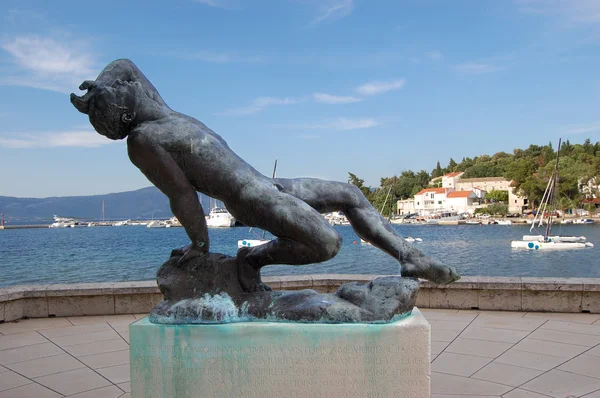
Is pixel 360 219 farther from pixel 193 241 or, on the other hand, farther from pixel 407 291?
pixel 193 241

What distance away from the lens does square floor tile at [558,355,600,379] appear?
4953 mm

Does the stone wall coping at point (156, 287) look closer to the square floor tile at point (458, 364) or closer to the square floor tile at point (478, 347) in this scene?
the square floor tile at point (478, 347)

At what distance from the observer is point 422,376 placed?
3602mm

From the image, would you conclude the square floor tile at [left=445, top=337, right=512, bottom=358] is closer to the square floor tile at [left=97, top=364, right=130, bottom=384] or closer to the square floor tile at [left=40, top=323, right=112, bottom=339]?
the square floor tile at [left=97, top=364, right=130, bottom=384]

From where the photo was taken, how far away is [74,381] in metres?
4.91

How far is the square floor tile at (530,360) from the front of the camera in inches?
204

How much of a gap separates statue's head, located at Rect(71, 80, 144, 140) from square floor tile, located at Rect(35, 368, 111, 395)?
2.28m

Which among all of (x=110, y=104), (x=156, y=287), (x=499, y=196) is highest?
(x=499, y=196)

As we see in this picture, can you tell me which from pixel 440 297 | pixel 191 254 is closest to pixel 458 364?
pixel 440 297

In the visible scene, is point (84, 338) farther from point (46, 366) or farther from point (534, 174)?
point (534, 174)

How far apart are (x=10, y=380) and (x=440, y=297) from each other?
A: 5.61 m

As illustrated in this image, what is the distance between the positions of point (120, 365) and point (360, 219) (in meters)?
2.98

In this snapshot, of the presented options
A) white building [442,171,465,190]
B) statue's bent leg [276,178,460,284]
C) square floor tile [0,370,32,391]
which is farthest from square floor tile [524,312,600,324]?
white building [442,171,465,190]

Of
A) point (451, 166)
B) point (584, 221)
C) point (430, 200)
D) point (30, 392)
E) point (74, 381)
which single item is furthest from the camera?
point (451, 166)
